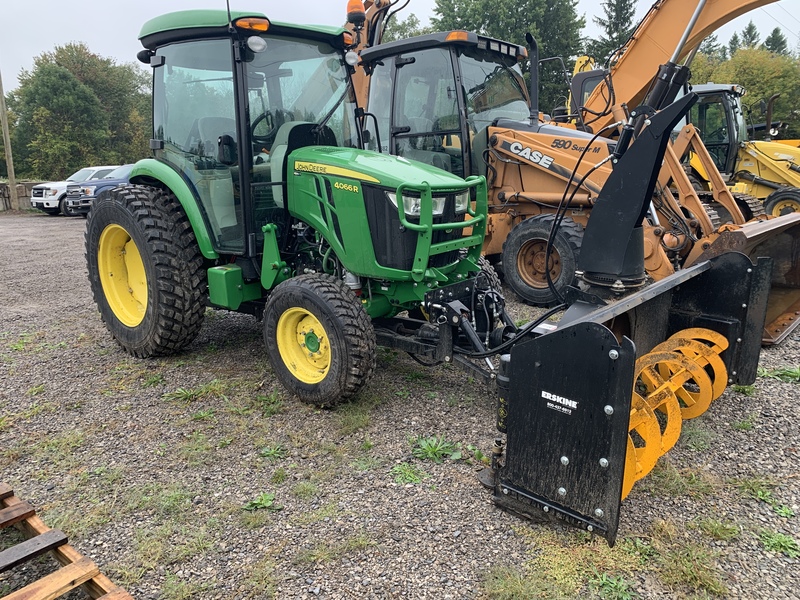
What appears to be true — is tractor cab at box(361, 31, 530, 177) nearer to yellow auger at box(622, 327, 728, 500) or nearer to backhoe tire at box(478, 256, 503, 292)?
backhoe tire at box(478, 256, 503, 292)

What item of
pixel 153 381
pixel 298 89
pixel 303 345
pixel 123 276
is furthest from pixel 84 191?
pixel 303 345

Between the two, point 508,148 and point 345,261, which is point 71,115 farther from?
point 345,261

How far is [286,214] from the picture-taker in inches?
168

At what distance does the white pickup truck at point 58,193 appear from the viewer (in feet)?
57.3

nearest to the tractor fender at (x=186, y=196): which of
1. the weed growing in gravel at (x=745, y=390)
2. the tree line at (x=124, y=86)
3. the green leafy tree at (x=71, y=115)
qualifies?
the weed growing in gravel at (x=745, y=390)

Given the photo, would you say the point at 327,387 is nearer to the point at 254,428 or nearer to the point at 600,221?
the point at 254,428

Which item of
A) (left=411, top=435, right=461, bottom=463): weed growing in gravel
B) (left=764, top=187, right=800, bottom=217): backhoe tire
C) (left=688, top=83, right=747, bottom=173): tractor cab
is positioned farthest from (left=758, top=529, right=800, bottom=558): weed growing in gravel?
(left=764, top=187, right=800, bottom=217): backhoe tire

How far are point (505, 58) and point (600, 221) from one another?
3.77 metres

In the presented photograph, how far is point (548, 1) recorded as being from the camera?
106ft

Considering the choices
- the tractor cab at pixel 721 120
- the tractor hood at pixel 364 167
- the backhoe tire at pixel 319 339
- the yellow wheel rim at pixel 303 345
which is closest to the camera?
the backhoe tire at pixel 319 339

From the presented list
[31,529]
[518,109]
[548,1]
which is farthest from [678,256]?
[548,1]

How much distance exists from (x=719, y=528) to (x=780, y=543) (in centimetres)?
24

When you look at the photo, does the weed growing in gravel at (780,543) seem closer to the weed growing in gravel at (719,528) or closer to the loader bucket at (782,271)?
the weed growing in gravel at (719,528)

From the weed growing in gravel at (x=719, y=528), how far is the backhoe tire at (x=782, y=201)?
8.59 m
